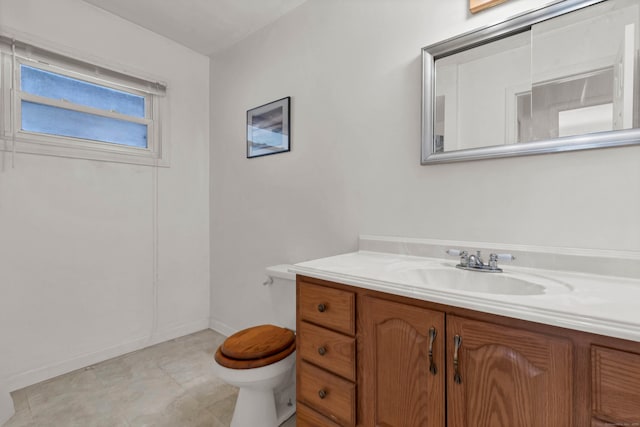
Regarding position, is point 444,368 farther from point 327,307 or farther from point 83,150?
point 83,150

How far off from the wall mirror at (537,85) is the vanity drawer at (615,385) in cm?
75

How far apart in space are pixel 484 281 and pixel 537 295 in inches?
11.0

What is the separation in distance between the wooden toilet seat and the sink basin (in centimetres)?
72

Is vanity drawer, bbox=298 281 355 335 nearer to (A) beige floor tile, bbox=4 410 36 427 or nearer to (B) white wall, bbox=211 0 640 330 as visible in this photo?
(B) white wall, bbox=211 0 640 330

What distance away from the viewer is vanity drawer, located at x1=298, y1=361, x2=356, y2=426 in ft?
3.68

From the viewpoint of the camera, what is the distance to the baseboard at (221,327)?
259 cm

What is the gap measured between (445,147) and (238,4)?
1.71 meters

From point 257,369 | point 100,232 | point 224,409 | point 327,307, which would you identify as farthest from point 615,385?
point 100,232

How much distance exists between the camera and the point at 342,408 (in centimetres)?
114

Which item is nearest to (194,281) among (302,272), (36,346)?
(36,346)

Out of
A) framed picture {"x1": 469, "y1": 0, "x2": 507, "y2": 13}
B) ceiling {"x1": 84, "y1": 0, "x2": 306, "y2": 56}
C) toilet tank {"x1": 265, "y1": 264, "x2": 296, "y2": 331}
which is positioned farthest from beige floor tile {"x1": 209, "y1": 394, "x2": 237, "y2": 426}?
ceiling {"x1": 84, "y1": 0, "x2": 306, "y2": 56}

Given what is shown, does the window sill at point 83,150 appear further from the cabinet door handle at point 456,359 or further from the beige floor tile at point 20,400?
the cabinet door handle at point 456,359

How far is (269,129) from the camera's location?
2.23m

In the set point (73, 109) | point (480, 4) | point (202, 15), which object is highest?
point (202, 15)
